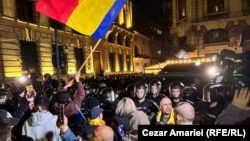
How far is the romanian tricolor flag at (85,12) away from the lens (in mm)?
5367

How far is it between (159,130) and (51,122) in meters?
1.95

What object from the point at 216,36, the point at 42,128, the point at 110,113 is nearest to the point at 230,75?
the point at 110,113

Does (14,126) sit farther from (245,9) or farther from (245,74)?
(245,9)

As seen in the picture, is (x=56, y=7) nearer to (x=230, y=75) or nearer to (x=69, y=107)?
(x=69, y=107)

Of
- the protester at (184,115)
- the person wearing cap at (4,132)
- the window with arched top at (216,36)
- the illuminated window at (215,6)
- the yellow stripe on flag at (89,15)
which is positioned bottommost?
the person wearing cap at (4,132)

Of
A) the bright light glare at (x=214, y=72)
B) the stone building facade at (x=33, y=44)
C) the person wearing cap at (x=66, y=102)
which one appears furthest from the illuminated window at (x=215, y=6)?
the person wearing cap at (x=66, y=102)

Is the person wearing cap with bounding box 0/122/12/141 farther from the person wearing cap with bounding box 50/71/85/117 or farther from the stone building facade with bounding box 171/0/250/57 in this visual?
the stone building facade with bounding box 171/0/250/57

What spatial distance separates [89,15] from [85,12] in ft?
0.27

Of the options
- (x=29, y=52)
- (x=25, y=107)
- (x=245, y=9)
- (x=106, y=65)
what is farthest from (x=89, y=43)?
(x=25, y=107)

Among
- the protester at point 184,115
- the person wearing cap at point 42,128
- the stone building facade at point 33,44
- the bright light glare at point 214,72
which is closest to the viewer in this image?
the protester at point 184,115

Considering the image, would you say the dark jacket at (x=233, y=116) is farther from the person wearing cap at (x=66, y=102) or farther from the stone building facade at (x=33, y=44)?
the stone building facade at (x=33, y=44)

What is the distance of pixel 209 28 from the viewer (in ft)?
105

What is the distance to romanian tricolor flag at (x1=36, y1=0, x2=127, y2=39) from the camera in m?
5.37

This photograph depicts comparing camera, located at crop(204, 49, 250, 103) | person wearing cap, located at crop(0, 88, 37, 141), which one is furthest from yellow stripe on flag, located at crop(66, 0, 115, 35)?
camera, located at crop(204, 49, 250, 103)
